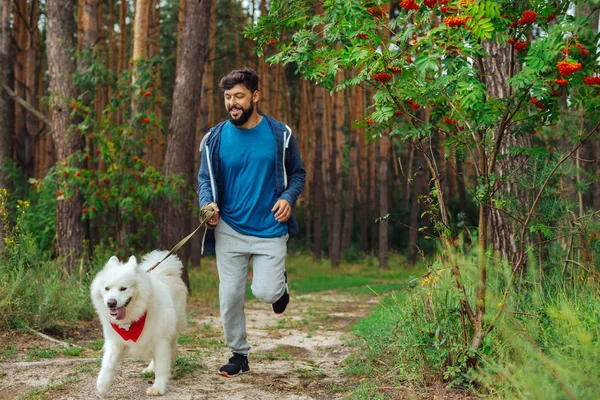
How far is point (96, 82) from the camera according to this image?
10.3m

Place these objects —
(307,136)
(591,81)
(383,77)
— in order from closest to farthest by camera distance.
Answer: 1. (591,81)
2. (383,77)
3. (307,136)

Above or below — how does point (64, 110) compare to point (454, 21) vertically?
above

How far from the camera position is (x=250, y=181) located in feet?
17.2

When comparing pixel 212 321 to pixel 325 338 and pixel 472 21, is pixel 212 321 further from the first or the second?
pixel 472 21

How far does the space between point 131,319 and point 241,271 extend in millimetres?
1104

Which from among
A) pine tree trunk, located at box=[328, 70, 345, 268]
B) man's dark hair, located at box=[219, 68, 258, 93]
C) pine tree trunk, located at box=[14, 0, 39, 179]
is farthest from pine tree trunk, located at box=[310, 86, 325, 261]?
man's dark hair, located at box=[219, 68, 258, 93]

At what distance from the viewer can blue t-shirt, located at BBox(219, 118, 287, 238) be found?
5219 millimetres

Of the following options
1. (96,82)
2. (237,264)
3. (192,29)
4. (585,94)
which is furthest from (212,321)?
(585,94)

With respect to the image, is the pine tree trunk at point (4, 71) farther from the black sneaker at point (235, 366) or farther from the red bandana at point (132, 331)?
the red bandana at point (132, 331)

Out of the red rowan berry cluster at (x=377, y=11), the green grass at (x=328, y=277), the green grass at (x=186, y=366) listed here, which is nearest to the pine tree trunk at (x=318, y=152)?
the green grass at (x=328, y=277)

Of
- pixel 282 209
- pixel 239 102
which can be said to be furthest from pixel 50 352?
pixel 239 102

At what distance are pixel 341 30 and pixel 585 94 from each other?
65.5 inches

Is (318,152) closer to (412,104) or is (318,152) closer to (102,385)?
(412,104)

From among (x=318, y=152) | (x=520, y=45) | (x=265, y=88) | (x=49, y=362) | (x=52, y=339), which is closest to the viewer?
(x=520, y=45)
